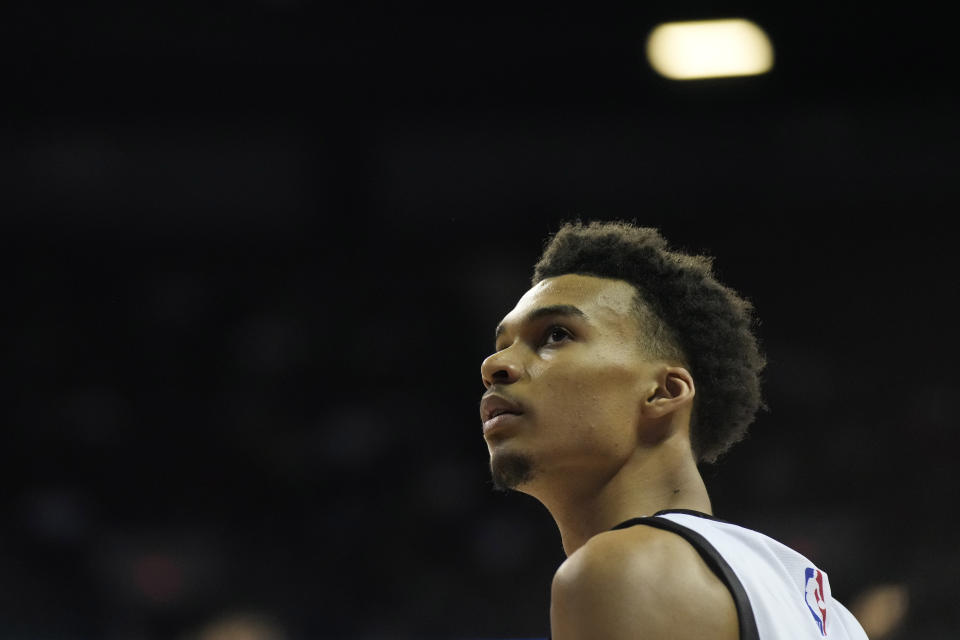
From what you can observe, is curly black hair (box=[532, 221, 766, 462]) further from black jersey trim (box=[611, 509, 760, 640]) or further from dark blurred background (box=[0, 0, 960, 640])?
dark blurred background (box=[0, 0, 960, 640])

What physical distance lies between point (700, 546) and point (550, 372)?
433mm

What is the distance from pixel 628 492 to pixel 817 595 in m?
0.30

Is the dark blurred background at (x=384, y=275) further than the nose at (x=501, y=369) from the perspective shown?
Yes

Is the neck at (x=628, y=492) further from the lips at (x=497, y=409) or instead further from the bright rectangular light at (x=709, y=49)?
the bright rectangular light at (x=709, y=49)

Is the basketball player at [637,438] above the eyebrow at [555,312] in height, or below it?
below

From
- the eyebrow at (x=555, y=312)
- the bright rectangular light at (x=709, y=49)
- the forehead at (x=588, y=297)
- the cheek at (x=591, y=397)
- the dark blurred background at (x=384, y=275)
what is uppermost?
the bright rectangular light at (x=709, y=49)

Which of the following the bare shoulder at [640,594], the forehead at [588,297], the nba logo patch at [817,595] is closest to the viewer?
the bare shoulder at [640,594]

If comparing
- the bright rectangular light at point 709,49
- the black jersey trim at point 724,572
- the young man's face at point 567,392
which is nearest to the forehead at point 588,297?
the young man's face at point 567,392

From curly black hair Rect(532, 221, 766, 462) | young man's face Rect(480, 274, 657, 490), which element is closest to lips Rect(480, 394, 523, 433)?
young man's face Rect(480, 274, 657, 490)

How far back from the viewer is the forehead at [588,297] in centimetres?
166

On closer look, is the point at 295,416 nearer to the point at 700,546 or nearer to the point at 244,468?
the point at 244,468

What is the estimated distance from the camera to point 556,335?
1.65 meters

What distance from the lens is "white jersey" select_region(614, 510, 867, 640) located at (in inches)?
47.3

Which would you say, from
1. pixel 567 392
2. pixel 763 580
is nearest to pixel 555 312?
pixel 567 392
